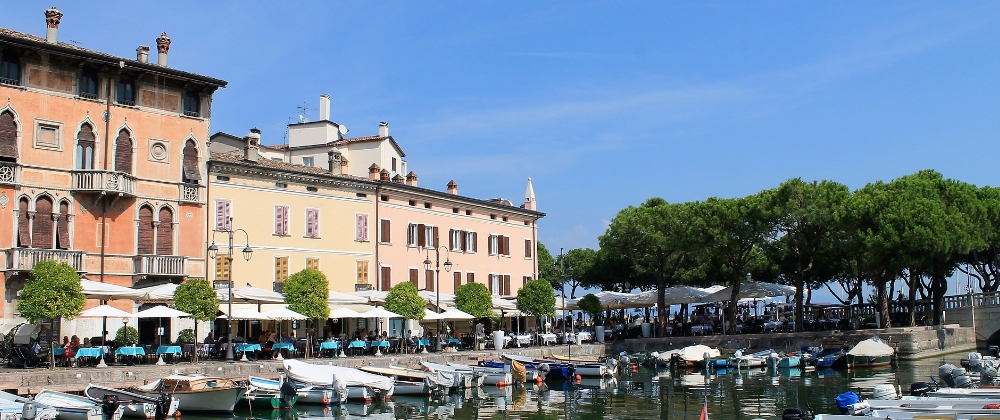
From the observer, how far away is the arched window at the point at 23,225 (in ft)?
124

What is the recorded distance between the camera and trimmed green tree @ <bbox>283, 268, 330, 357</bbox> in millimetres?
38531

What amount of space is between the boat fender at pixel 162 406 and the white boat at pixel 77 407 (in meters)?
0.96

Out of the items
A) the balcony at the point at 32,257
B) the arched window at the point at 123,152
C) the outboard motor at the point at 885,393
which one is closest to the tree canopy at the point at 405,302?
the arched window at the point at 123,152

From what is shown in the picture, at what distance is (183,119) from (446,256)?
724 inches

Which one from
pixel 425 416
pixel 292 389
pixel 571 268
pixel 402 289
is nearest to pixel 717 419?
pixel 425 416

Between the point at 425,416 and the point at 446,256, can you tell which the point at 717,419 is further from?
the point at 446,256

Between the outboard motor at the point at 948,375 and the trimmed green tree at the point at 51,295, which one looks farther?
the trimmed green tree at the point at 51,295

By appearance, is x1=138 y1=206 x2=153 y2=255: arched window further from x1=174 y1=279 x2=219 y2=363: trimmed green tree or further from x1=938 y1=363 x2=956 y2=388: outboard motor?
x1=938 y1=363 x2=956 y2=388: outboard motor

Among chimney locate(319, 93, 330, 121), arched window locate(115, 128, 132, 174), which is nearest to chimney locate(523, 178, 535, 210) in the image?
chimney locate(319, 93, 330, 121)

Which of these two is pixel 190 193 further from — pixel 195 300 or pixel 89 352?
pixel 89 352

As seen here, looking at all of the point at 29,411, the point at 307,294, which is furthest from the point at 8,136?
the point at 29,411

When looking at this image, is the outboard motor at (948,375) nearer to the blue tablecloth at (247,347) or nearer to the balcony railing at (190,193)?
the blue tablecloth at (247,347)

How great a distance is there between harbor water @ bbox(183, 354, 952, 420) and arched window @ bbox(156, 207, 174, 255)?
13.4 m

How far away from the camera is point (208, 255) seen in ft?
143
